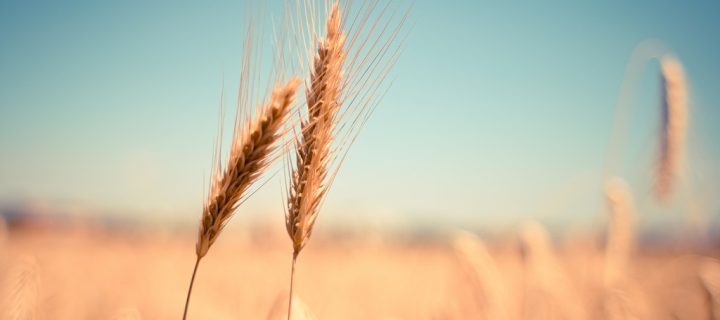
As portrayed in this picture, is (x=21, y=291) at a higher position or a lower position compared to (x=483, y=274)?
lower

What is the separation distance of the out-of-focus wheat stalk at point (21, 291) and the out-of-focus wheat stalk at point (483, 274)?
239 centimetres

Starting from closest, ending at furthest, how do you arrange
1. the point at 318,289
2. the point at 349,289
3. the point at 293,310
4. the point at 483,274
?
1. the point at 293,310
2. the point at 483,274
3. the point at 318,289
4. the point at 349,289

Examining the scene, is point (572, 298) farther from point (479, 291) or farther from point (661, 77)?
point (661, 77)

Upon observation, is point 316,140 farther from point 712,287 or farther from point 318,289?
point 318,289

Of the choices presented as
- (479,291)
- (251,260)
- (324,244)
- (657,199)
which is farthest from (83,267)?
(324,244)

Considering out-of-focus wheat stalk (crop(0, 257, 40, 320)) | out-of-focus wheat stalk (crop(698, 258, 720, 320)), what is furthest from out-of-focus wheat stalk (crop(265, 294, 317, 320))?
out-of-focus wheat stalk (crop(698, 258, 720, 320))

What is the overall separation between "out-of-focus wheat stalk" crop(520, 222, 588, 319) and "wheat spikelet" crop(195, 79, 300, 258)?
2905mm

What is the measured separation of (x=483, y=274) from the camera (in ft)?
9.86

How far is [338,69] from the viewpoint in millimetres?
1308

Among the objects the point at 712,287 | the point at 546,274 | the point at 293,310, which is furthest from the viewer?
the point at 546,274

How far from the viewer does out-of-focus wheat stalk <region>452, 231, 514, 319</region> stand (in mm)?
2836

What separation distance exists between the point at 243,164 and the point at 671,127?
343cm

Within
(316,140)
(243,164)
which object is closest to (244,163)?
(243,164)

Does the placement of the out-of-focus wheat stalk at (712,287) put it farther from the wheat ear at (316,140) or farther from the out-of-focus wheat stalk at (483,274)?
the wheat ear at (316,140)
